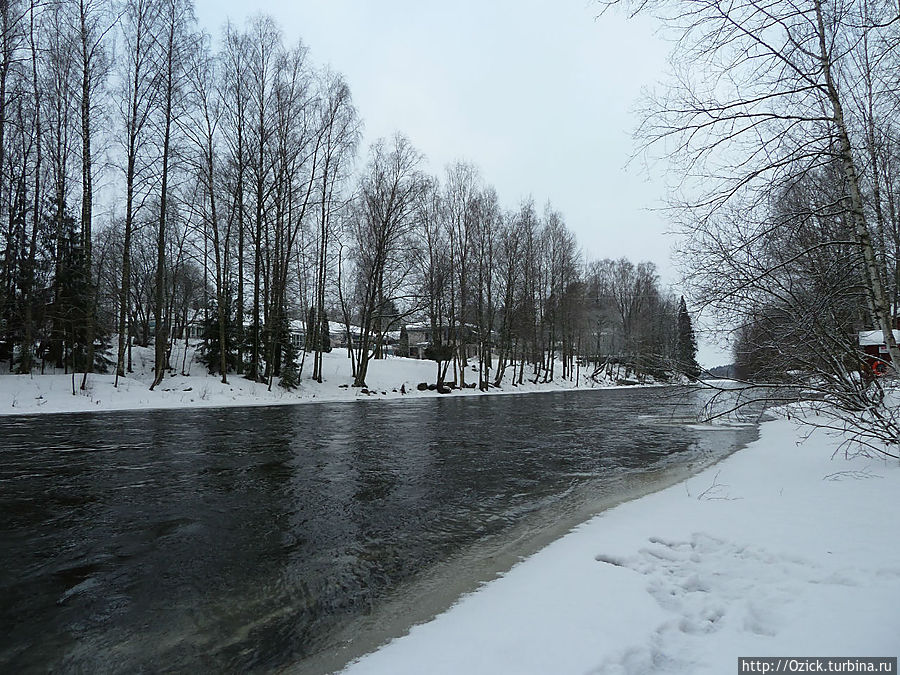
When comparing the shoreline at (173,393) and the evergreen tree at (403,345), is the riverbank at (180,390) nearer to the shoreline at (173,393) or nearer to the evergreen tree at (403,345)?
the shoreline at (173,393)

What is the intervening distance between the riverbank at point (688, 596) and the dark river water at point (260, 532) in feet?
1.61

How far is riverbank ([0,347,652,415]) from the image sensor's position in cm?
1786

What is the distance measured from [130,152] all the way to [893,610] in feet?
88.1

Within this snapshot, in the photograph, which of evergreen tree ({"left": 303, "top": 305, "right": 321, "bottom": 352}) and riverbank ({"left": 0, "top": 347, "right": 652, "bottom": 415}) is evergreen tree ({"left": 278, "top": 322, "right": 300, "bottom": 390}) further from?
evergreen tree ({"left": 303, "top": 305, "right": 321, "bottom": 352})

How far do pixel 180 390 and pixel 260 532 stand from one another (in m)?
19.5

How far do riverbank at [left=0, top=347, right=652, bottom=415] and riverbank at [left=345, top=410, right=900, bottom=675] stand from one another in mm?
18773

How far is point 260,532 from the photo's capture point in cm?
516

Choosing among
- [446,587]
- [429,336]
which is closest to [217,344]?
[446,587]

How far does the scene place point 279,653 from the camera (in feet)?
9.68

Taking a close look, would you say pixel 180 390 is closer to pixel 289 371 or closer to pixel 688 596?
pixel 289 371

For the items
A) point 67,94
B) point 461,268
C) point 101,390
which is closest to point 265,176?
point 67,94

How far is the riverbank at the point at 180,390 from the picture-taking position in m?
17.9

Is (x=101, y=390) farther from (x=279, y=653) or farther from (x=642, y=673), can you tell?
(x=642, y=673)

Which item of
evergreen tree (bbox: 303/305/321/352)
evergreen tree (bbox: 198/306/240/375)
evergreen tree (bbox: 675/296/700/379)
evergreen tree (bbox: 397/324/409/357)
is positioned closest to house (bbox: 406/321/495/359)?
evergreen tree (bbox: 397/324/409/357)
